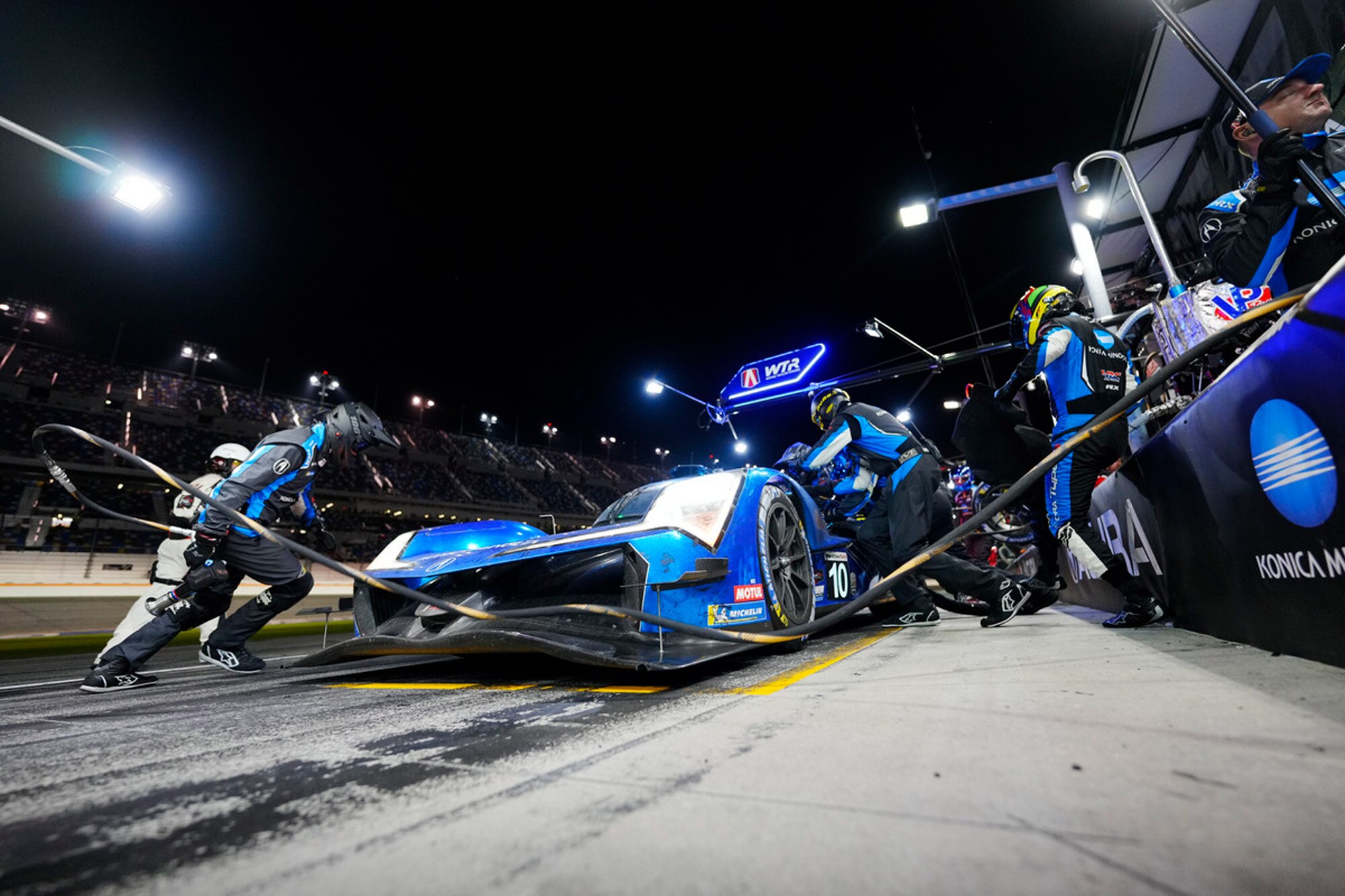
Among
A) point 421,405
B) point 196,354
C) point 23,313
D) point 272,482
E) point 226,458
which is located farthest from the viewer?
point 421,405

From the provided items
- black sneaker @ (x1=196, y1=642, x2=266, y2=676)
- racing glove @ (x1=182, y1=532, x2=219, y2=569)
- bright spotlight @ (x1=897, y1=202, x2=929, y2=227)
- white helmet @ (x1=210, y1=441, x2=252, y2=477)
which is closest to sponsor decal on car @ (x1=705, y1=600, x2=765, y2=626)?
racing glove @ (x1=182, y1=532, x2=219, y2=569)

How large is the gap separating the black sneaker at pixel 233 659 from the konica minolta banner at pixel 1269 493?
5307 mm

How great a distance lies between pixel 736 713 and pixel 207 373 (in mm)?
39807

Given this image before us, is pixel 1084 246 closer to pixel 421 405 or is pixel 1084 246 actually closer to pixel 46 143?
pixel 46 143

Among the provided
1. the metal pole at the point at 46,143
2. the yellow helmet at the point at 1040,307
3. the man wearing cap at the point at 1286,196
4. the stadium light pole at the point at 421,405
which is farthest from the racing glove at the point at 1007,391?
the stadium light pole at the point at 421,405

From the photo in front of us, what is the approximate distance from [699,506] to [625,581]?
510mm

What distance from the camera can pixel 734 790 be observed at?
0.88 metres

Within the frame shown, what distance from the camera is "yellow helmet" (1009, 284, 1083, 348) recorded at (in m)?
3.37

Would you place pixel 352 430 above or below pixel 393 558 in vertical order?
above

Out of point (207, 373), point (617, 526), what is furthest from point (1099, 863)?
point (207, 373)

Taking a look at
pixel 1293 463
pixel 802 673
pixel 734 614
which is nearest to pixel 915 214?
pixel 1293 463

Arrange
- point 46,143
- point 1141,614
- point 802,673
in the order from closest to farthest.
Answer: point 802,673, point 1141,614, point 46,143

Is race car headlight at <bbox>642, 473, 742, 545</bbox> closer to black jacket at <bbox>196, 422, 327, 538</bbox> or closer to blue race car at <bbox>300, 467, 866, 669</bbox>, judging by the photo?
blue race car at <bbox>300, 467, 866, 669</bbox>

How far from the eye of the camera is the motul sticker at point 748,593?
7.90 feet
